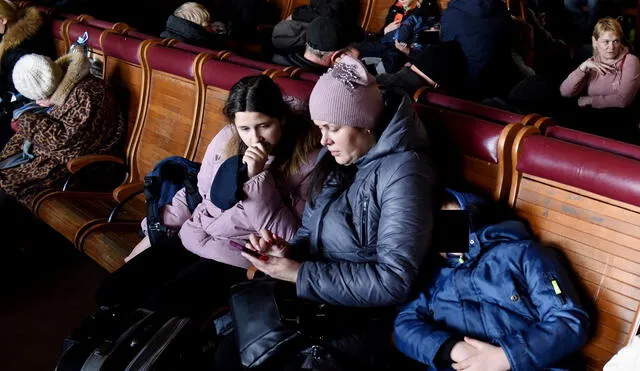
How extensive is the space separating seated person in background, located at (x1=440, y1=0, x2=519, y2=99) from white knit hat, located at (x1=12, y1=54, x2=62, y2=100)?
195 cm

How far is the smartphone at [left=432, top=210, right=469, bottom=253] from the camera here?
167cm

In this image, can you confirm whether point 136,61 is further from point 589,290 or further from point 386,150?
point 589,290

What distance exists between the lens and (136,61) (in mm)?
3416

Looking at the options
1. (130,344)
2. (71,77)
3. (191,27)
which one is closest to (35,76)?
(71,77)

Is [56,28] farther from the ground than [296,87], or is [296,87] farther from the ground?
[296,87]

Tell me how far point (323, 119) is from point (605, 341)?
0.94m

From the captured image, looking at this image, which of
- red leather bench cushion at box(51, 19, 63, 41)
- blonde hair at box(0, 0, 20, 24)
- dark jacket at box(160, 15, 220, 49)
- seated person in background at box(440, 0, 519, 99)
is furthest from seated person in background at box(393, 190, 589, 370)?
blonde hair at box(0, 0, 20, 24)

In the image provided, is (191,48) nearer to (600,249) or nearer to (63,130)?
(63,130)

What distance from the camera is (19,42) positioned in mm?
4055

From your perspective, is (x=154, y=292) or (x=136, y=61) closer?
(x=154, y=292)

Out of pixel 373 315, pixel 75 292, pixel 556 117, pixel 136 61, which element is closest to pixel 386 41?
pixel 556 117

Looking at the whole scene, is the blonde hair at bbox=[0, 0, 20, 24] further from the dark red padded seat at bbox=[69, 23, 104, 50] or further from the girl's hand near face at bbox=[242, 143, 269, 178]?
the girl's hand near face at bbox=[242, 143, 269, 178]

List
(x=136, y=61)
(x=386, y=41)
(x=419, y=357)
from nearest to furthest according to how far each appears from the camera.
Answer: (x=419, y=357) → (x=136, y=61) → (x=386, y=41)

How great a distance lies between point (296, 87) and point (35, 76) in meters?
1.55
